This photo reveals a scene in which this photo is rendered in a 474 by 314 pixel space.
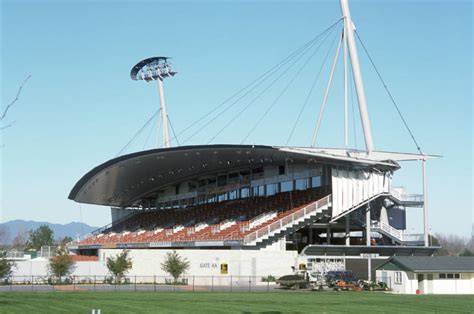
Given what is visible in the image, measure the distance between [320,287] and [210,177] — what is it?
3603cm

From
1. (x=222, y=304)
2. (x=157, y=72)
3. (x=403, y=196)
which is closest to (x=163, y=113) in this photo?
(x=157, y=72)

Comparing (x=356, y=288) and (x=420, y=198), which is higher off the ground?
(x=420, y=198)

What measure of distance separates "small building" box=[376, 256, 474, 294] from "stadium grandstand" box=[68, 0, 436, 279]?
6047 mm

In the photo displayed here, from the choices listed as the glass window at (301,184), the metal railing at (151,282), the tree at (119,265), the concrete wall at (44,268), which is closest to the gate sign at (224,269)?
the metal railing at (151,282)

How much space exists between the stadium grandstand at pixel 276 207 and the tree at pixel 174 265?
138cm

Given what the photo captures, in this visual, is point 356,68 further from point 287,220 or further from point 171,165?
point 171,165

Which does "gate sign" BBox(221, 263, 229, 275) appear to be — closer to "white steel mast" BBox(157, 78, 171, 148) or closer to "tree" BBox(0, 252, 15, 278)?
"tree" BBox(0, 252, 15, 278)

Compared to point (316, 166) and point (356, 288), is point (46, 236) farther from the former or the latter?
point (356, 288)

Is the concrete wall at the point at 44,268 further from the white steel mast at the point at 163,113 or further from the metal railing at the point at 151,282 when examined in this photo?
the white steel mast at the point at 163,113

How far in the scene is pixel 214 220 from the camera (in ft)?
274

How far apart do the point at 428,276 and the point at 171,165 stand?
1409 inches

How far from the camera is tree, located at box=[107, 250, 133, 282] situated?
6762 cm

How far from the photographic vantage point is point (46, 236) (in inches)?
6432

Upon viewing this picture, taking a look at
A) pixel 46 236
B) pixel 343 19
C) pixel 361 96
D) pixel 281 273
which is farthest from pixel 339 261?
pixel 46 236
